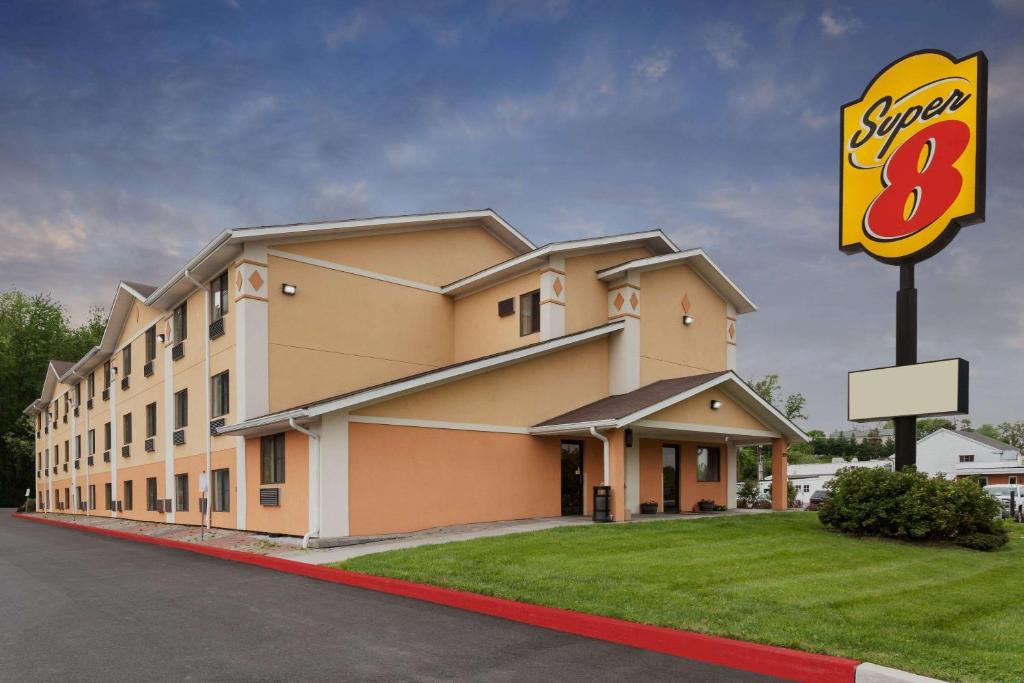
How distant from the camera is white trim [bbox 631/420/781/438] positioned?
787 inches

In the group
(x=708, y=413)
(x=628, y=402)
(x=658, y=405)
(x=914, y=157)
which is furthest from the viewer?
(x=708, y=413)

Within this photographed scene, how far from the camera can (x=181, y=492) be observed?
25.9m

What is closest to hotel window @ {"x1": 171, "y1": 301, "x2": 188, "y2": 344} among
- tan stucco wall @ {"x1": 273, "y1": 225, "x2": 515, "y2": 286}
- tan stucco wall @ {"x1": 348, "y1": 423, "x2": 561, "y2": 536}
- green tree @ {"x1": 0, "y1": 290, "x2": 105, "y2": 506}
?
tan stucco wall @ {"x1": 273, "y1": 225, "x2": 515, "y2": 286}

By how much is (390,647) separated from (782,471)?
1940cm

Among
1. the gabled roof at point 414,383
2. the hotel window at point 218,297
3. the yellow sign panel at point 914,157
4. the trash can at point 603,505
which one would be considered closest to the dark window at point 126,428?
the hotel window at point 218,297

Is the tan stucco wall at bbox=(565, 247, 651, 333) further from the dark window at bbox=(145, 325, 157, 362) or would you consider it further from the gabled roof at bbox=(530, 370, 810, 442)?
the dark window at bbox=(145, 325, 157, 362)

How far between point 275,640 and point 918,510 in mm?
12527

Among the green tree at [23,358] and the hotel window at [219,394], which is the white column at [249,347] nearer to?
the hotel window at [219,394]

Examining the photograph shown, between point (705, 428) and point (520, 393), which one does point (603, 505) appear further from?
point (705, 428)

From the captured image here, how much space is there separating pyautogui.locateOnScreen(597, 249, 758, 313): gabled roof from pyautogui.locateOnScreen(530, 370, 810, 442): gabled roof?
11.7ft

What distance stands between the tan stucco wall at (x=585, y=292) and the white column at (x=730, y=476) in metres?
6.44

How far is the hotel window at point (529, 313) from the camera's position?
23172 mm

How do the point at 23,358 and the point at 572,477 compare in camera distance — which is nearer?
the point at 572,477

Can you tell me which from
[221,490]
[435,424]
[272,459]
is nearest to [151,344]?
[221,490]
